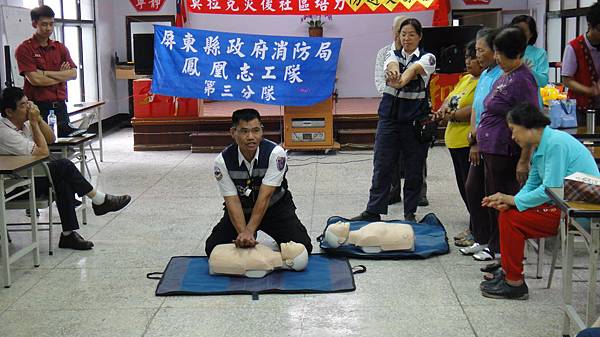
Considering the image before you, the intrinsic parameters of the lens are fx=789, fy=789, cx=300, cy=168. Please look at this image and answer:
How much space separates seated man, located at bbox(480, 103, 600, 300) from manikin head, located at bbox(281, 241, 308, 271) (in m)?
1.00

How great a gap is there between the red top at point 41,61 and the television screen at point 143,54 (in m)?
2.64

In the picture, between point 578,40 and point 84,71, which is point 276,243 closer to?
point 578,40

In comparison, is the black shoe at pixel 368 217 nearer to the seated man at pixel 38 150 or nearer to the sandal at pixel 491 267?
the sandal at pixel 491 267

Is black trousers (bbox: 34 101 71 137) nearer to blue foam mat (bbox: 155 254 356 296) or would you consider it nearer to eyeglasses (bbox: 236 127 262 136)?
blue foam mat (bbox: 155 254 356 296)

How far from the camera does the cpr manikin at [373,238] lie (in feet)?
15.8

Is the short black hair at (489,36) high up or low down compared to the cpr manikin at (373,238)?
up

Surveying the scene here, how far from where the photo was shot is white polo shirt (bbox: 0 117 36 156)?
4934 millimetres

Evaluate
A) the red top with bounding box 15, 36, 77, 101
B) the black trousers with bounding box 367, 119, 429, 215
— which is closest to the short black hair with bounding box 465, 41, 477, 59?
the black trousers with bounding box 367, 119, 429, 215

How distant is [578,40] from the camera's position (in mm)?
5328

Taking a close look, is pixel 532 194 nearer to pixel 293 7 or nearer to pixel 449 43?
pixel 449 43

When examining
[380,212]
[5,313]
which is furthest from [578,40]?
[5,313]

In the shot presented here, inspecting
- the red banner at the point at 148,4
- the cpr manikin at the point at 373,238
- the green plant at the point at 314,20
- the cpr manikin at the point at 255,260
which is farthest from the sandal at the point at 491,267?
the red banner at the point at 148,4

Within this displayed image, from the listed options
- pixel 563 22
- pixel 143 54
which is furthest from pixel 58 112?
pixel 563 22

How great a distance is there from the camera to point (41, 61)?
6895mm
